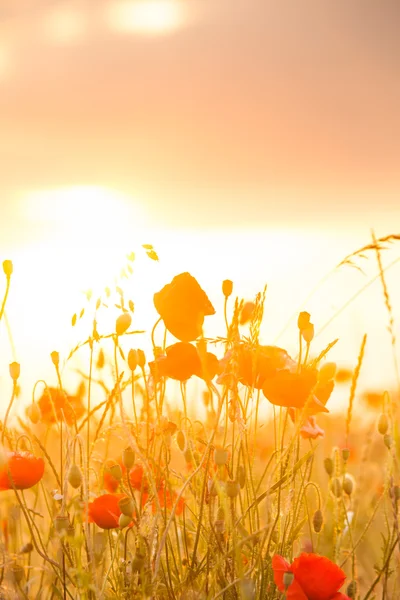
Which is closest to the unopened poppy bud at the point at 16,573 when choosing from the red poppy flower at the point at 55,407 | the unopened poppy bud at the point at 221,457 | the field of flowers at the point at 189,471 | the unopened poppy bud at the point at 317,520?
the field of flowers at the point at 189,471

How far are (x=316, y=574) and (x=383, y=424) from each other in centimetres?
36

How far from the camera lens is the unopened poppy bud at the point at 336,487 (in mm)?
1584

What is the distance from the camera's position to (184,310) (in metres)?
1.32

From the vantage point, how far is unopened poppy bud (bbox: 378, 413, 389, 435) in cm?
151

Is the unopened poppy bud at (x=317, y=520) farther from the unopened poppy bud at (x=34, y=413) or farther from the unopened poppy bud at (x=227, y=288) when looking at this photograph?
the unopened poppy bud at (x=34, y=413)

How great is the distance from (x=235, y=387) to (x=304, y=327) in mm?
190

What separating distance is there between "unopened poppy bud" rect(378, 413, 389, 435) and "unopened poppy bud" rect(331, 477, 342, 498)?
0.17 m

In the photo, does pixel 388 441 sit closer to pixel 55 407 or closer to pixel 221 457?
pixel 221 457

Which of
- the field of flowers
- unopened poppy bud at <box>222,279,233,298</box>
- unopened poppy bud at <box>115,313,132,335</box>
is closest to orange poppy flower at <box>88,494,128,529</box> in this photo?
the field of flowers

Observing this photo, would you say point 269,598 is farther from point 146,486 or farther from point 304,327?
point 304,327

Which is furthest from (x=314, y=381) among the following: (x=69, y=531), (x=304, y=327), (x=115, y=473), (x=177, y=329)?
(x=69, y=531)

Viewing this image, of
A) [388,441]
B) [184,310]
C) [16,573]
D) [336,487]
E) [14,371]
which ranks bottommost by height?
[16,573]

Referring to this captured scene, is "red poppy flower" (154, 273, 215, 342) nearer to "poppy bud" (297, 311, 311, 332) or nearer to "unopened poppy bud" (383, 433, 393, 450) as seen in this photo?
"poppy bud" (297, 311, 311, 332)

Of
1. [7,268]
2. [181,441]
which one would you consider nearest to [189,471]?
[181,441]
